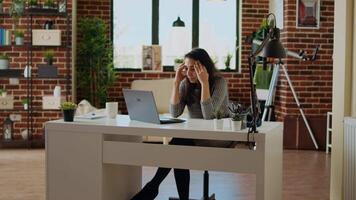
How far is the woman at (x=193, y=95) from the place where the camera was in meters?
4.00

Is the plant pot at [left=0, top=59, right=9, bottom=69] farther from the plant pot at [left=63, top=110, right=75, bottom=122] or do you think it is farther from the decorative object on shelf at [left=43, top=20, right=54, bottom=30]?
the plant pot at [left=63, top=110, right=75, bottom=122]

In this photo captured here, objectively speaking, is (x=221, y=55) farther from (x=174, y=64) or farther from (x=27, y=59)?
(x=27, y=59)

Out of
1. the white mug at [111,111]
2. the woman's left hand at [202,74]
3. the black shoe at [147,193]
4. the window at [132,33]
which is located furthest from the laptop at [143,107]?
the window at [132,33]

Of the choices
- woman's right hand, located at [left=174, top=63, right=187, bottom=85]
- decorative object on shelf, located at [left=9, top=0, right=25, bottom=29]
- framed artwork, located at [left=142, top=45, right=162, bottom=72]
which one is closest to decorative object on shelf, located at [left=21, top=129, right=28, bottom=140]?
decorative object on shelf, located at [left=9, top=0, right=25, bottom=29]

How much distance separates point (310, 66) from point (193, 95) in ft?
12.0

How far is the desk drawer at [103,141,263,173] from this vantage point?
3.27m

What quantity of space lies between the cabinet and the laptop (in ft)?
12.2

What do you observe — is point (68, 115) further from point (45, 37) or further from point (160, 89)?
point (160, 89)

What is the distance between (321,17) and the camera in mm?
7328

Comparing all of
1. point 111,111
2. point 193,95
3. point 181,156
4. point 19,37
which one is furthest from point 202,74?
point 19,37

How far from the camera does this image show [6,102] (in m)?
7.31

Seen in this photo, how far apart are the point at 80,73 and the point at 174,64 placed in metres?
1.40

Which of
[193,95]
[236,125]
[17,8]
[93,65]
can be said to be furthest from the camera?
[93,65]

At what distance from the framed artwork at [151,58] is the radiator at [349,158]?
177 inches
